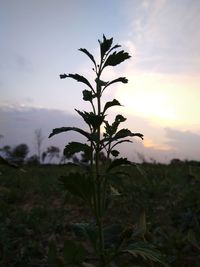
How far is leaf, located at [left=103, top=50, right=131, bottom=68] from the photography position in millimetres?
2168

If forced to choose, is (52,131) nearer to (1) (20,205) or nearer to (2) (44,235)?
(2) (44,235)

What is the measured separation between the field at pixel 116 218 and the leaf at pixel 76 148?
0.84 ft

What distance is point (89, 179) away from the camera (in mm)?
1992

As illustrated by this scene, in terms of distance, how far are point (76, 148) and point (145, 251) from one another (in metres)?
0.68

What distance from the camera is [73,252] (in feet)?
6.82

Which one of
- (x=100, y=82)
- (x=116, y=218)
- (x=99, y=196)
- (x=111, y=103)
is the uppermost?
(x=100, y=82)

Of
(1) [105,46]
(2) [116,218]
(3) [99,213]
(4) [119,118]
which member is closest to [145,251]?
(3) [99,213]

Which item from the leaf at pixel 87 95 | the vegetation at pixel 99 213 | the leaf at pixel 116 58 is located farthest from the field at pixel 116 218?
the leaf at pixel 116 58

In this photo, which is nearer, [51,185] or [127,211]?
[127,211]

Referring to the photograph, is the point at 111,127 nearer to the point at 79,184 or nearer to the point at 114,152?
the point at 114,152

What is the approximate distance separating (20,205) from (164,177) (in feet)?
11.2

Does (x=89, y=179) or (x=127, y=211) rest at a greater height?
(x=89, y=179)

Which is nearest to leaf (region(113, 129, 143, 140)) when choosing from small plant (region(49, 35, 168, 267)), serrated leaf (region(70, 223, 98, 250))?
small plant (region(49, 35, 168, 267))

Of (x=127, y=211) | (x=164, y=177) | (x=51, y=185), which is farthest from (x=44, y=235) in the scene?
(x=164, y=177)
